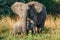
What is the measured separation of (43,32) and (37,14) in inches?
22.4

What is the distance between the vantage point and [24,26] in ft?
29.0

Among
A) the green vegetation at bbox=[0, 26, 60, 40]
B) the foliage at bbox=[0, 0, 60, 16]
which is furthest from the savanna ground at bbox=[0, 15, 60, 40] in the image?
the foliage at bbox=[0, 0, 60, 16]

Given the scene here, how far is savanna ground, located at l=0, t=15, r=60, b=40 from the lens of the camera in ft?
28.5

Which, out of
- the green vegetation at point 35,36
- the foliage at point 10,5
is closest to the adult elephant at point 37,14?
the green vegetation at point 35,36

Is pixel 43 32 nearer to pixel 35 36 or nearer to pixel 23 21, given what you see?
pixel 35 36

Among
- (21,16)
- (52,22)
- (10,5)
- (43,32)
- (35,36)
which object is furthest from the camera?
(10,5)

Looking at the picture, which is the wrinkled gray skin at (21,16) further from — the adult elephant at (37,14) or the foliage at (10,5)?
the foliage at (10,5)

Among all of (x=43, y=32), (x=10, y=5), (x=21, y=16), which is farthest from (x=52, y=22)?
(x=10, y=5)

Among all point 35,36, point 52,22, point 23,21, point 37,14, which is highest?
point 37,14

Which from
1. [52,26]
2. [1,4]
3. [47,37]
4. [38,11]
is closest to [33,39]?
[47,37]

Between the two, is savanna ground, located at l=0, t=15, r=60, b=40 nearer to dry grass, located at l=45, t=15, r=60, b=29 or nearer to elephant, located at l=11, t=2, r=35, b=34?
dry grass, located at l=45, t=15, r=60, b=29

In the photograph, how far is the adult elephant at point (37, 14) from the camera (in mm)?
9055

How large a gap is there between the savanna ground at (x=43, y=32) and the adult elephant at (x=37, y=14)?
0.23 meters

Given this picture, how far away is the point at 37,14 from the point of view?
9.49m
